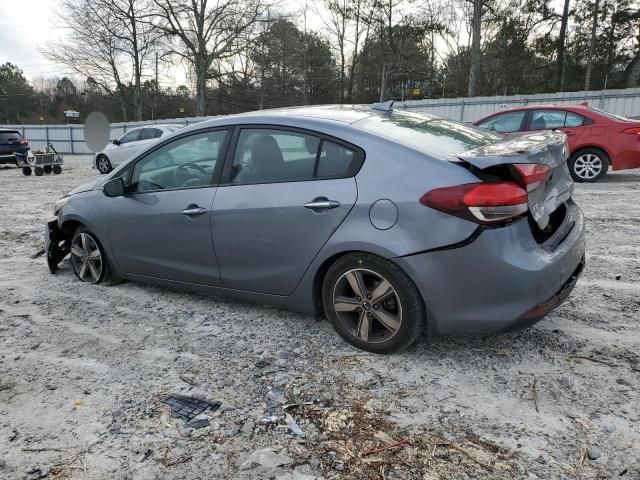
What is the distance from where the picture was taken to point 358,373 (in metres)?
2.81

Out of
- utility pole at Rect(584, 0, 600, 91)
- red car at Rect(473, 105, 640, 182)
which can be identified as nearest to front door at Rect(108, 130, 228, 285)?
red car at Rect(473, 105, 640, 182)

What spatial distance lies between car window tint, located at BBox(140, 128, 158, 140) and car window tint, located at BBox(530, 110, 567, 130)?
11.5 metres

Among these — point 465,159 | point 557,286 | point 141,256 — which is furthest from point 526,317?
point 141,256

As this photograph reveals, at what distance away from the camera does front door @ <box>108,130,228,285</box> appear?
3527mm

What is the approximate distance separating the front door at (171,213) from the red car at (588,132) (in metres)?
7.89

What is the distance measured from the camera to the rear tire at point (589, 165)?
912 cm

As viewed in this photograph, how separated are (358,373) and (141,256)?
2.13 m

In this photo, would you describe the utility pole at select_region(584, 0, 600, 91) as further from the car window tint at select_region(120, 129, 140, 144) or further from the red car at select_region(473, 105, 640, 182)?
the car window tint at select_region(120, 129, 140, 144)

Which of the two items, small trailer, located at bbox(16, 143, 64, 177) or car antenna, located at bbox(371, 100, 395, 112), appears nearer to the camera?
car antenna, located at bbox(371, 100, 395, 112)

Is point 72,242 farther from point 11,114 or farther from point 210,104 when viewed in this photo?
point 11,114

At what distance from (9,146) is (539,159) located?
1933cm

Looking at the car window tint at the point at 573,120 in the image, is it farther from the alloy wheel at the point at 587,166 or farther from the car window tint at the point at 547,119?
the alloy wheel at the point at 587,166

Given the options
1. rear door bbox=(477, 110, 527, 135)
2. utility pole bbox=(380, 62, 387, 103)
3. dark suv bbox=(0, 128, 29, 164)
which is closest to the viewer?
rear door bbox=(477, 110, 527, 135)

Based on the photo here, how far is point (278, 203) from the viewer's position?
3.12 m
